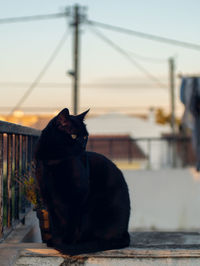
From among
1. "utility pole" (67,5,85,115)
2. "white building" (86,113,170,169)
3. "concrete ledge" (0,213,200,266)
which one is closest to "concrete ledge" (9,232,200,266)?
"concrete ledge" (0,213,200,266)

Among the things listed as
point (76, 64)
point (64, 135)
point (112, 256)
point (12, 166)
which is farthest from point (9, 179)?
point (76, 64)

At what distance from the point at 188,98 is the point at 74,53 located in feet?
20.0

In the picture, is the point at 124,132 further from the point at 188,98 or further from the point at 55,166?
the point at 55,166

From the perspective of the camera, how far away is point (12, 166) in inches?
133

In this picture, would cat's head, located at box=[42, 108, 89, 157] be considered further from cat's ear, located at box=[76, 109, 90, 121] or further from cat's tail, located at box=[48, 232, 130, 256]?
cat's tail, located at box=[48, 232, 130, 256]

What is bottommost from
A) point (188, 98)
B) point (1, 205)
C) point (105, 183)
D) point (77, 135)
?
point (1, 205)

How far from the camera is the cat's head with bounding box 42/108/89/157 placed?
252 cm

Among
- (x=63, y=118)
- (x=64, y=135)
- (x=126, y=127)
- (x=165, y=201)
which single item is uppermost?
(x=126, y=127)

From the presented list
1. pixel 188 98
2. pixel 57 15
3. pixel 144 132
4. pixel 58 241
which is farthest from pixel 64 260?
pixel 144 132

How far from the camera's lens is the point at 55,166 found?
2521 millimetres

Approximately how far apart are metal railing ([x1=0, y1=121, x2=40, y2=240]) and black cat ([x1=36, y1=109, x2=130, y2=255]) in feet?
1.54

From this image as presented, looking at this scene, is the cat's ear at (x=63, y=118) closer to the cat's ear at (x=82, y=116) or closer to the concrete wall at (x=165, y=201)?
the cat's ear at (x=82, y=116)

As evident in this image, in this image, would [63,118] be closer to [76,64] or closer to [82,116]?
[82,116]

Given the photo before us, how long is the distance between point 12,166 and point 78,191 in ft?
3.47
